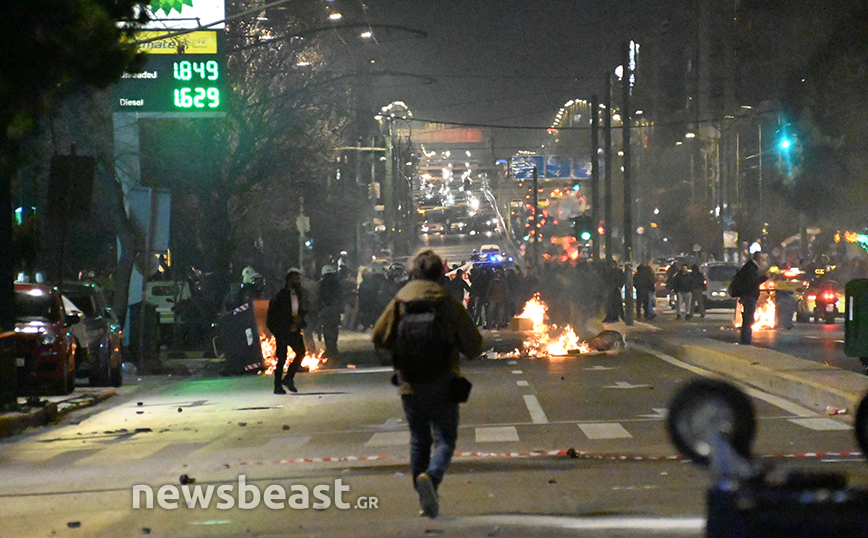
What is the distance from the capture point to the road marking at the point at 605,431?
12.1 meters

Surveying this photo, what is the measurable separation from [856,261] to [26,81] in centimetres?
3309

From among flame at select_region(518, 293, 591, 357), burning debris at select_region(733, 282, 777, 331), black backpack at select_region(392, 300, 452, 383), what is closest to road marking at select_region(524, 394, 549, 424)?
black backpack at select_region(392, 300, 452, 383)

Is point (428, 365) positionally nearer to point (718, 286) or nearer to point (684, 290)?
point (684, 290)

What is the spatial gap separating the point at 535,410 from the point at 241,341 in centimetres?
945

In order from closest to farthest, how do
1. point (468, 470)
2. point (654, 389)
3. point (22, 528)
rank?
point (22, 528)
point (468, 470)
point (654, 389)

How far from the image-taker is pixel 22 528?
809 centimetres

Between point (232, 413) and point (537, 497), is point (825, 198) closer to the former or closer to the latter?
point (232, 413)

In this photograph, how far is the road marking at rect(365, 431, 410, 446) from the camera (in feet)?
39.7

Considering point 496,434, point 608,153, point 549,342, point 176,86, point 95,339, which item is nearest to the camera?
point 496,434

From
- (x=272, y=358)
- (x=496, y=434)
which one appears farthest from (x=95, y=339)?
(x=496, y=434)

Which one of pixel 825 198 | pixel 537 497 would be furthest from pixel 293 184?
pixel 537 497

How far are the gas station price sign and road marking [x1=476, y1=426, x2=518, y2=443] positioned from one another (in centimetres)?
1092

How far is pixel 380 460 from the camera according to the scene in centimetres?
1084

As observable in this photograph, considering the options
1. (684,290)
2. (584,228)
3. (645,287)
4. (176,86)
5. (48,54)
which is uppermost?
(176,86)
